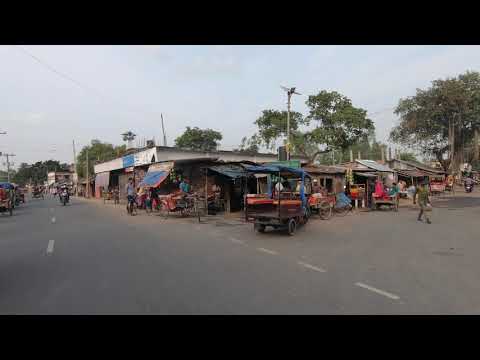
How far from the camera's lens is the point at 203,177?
18328 millimetres

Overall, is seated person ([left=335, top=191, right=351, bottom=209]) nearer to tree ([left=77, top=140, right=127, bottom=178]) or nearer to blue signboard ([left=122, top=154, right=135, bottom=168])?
blue signboard ([left=122, top=154, right=135, bottom=168])

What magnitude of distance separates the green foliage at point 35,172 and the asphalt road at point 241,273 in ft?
331

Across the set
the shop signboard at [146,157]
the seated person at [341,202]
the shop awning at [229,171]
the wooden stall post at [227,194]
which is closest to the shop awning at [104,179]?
the shop signboard at [146,157]

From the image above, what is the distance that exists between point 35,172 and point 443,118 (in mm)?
106375

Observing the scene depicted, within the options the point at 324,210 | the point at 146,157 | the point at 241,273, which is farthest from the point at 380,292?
the point at 146,157

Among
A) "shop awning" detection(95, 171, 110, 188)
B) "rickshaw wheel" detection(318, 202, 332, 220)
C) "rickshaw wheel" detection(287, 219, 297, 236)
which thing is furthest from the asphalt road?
"shop awning" detection(95, 171, 110, 188)

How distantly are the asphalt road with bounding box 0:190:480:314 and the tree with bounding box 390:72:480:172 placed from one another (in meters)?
30.6

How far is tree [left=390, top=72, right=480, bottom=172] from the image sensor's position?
32.8m

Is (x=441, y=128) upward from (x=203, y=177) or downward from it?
upward

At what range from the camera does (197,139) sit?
51.5 meters

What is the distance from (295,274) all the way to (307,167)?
1538 centimetres
